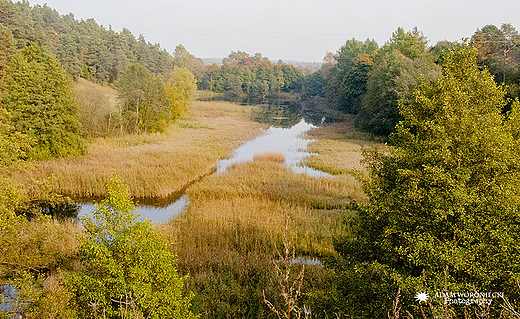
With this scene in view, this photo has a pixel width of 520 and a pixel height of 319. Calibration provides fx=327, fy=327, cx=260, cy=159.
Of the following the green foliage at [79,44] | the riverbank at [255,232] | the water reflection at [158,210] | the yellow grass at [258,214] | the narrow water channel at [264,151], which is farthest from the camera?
the green foliage at [79,44]

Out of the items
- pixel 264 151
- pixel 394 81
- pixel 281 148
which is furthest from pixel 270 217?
pixel 394 81

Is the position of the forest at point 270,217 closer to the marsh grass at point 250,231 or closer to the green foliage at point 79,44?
the marsh grass at point 250,231

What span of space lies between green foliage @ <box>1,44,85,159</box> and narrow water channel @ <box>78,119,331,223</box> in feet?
29.0

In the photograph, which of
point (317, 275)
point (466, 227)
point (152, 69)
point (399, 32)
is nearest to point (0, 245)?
point (317, 275)

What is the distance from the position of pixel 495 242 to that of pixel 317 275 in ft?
20.3

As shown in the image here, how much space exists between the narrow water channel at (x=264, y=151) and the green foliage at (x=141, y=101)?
39.7ft

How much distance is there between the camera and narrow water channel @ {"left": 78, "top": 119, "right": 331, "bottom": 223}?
1884 cm

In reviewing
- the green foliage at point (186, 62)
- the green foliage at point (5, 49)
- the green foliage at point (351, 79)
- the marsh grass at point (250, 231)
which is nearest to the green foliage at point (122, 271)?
the marsh grass at point (250, 231)

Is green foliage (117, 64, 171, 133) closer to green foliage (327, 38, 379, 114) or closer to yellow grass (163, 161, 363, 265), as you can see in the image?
yellow grass (163, 161, 363, 265)

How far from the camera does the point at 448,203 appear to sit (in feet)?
22.0

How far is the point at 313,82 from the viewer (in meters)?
127

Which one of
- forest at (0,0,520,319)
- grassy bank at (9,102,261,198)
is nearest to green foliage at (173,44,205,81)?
grassy bank at (9,102,261,198)

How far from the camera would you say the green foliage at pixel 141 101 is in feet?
128

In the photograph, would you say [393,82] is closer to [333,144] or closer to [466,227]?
[333,144]
